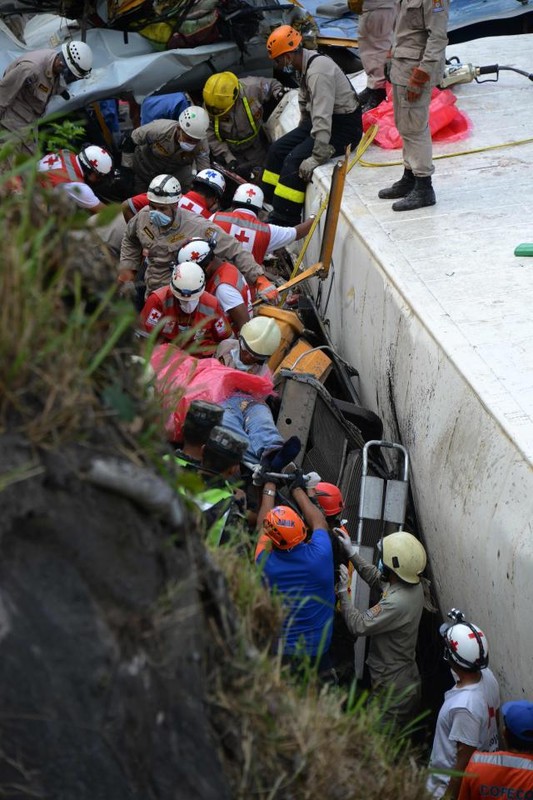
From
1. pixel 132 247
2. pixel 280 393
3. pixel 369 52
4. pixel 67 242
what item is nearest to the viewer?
pixel 67 242

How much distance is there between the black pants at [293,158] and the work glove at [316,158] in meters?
0.14

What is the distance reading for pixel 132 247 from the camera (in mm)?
7574

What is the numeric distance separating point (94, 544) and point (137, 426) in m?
0.27

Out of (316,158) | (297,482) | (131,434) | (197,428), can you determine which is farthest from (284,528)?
(316,158)

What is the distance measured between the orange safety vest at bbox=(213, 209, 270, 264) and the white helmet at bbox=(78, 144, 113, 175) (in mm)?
1189

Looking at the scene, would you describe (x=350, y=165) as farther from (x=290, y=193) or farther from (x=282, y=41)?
(x=282, y=41)

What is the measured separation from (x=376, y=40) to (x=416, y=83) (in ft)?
10.7

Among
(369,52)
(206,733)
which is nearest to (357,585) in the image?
(206,733)

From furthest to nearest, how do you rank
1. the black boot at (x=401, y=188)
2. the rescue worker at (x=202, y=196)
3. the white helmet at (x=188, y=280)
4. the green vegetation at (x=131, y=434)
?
the rescue worker at (x=202, y=196)
the black boot at (x=401, y=188)
the white helmet at (x=188, y=280)
the green vegetation at (x=131, y=434)

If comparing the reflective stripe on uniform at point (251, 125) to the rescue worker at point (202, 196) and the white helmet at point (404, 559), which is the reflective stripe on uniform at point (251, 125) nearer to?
the rescue worker at point (202, 196)

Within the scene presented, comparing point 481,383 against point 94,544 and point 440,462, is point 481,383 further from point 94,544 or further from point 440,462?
point 94,544

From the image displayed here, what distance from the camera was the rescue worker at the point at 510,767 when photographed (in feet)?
13.8

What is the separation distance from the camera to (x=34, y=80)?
9219mm

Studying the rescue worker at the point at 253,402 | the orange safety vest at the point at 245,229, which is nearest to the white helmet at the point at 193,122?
the orange safety vest at the point at 245,229
